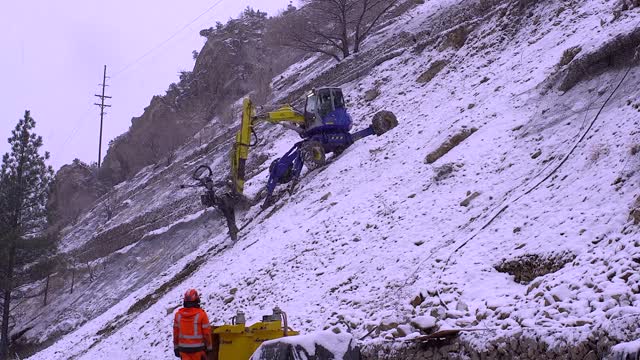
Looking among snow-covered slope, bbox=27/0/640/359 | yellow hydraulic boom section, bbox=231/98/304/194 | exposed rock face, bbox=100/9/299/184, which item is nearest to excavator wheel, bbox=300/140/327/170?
snow-covered slope, bbox=27/0/640/359

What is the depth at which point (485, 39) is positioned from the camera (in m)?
20.0

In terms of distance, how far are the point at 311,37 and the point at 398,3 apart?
6495mm

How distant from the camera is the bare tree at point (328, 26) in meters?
33.5

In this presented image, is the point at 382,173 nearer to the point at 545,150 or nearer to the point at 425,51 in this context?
the point at 545,150

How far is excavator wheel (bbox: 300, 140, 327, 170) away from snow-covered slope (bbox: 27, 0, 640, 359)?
30.8 inches

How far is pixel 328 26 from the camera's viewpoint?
39469mm

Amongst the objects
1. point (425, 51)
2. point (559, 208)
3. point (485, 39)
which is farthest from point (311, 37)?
point (559, 208)

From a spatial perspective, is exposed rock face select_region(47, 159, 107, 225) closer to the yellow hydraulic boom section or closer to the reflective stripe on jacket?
the yellow hydraulic boom section

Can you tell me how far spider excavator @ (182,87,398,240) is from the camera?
19.8 metres

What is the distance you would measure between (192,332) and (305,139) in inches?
609

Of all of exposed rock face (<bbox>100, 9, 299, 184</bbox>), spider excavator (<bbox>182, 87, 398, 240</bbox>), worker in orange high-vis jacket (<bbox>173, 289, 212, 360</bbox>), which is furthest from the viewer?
exposed rock face (<bbox>100, 9, 299, 184</bbox>)

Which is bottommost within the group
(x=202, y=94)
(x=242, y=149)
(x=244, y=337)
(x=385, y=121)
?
(x=385, y=121)

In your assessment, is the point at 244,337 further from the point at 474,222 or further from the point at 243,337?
the point at 474,222

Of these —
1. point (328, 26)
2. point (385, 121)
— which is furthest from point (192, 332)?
point (328, 26)
